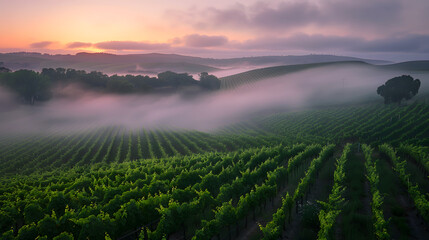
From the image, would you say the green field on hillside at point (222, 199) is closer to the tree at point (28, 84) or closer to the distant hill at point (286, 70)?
the tree at point (28, 84)

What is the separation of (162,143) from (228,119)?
123 feet

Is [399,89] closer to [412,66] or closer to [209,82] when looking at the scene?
[209,82]

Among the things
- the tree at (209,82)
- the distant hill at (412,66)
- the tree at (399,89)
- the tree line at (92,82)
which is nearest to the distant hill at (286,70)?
the distant hill at (412,66)

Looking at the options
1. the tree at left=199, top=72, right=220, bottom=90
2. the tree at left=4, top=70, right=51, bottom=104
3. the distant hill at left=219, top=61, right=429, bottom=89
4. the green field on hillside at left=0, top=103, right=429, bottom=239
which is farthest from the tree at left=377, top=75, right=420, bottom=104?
the tree at left=4, top=70, right=51, bottom=104

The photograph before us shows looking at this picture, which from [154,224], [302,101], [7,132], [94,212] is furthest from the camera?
[302,101]

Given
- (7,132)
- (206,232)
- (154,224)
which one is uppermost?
(206,232)

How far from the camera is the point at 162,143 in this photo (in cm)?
4253

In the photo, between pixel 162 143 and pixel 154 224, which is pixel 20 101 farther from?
pixel 154 224

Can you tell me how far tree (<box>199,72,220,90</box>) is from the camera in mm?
126875

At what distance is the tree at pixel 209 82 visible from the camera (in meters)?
127

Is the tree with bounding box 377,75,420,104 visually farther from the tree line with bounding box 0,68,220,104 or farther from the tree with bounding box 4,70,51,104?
the tree with bounding box 4,70,51,104

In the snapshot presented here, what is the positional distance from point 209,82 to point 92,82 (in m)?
56.5

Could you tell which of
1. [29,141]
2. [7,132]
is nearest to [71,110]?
[7,132]

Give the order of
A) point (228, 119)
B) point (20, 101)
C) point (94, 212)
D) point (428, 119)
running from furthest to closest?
point (20, 101)
point (228, 119)
point (428, 119)
point (94, 212)
